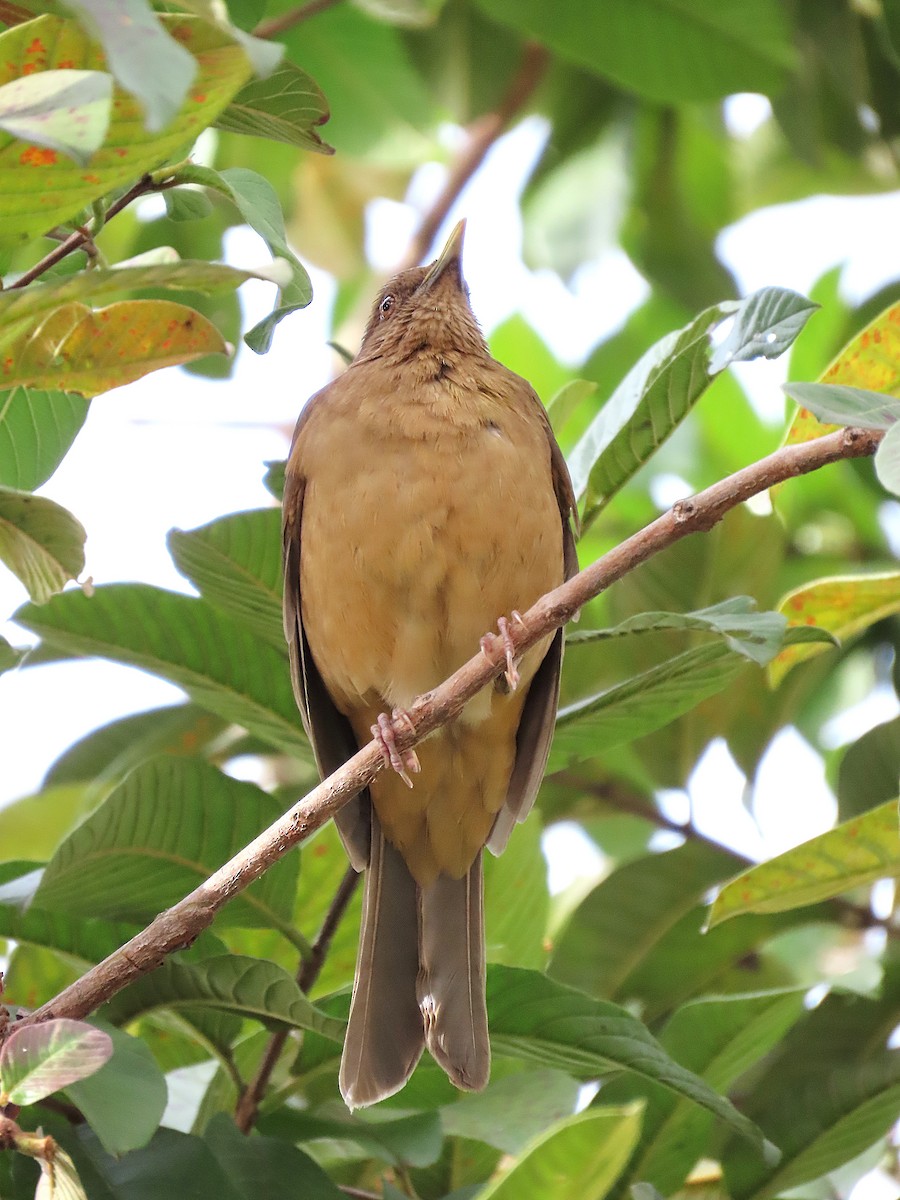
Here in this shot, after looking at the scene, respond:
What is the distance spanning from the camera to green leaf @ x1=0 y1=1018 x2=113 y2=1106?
5.48 feet

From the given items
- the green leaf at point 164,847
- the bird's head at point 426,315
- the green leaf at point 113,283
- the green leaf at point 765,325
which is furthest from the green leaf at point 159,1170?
the bird's head at point 426,315

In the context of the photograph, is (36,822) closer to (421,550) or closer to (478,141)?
(421,550)

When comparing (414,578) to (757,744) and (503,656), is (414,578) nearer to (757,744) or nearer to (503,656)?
(503,656)

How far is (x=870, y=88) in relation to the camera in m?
4.37

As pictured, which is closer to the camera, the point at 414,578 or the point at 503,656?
the point at 503,656

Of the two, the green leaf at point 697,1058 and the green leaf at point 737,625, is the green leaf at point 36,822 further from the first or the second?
the green leaf at point 737,625

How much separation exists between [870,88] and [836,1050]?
2.90 meters

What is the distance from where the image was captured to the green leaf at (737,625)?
2.26m

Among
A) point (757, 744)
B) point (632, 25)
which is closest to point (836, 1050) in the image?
point (757, 744)

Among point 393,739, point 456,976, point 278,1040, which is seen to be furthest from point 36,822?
point 393,739

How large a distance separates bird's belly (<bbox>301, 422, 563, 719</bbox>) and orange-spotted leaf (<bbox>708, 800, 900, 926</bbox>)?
2.73 ft

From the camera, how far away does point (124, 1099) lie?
2.11m

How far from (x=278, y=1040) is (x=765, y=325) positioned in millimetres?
1543

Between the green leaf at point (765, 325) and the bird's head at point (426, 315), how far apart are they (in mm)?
1206
